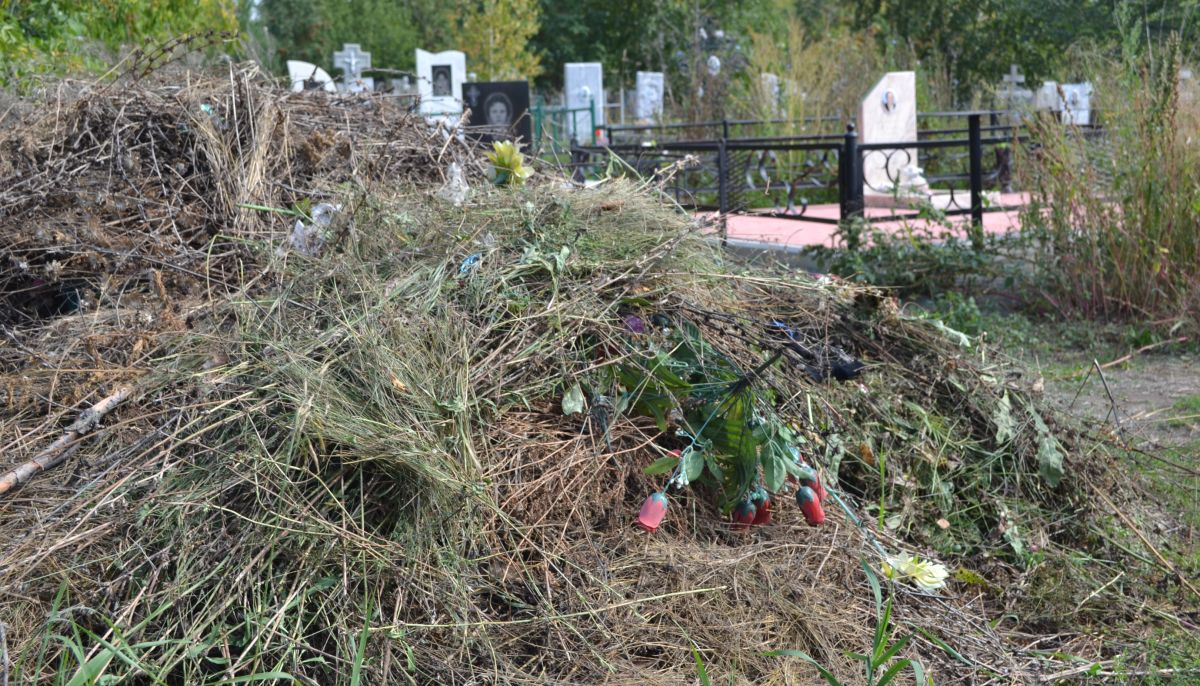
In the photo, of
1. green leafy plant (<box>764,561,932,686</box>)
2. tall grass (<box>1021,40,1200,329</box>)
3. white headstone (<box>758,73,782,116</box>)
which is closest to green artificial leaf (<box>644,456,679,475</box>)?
green leafy plant (<box>764,561,932,686</box>)

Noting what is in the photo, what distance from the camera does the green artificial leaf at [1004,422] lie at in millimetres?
3598

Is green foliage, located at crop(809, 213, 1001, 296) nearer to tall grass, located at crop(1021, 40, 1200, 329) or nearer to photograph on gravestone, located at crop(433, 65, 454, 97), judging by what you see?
tall grass, located at crop(1021, 40, 1200, 329)

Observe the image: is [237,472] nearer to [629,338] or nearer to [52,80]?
[629,338]

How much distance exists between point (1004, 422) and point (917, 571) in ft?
3.08

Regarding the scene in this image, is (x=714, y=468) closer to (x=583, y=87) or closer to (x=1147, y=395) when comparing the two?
(x=1147, y=395)

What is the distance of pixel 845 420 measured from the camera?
132 inches

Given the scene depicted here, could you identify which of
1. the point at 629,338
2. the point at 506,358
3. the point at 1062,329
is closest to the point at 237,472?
the point at 506,358

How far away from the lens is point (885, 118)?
47.5 feet

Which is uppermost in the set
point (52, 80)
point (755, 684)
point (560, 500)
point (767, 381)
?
point (52, 80)

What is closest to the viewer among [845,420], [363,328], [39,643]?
[39,643]

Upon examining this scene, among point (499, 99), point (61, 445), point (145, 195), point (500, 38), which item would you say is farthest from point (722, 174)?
point (500, 38)

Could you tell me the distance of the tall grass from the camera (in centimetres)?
659

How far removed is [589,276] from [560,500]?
71 cm

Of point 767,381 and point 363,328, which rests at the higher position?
point 363,328
